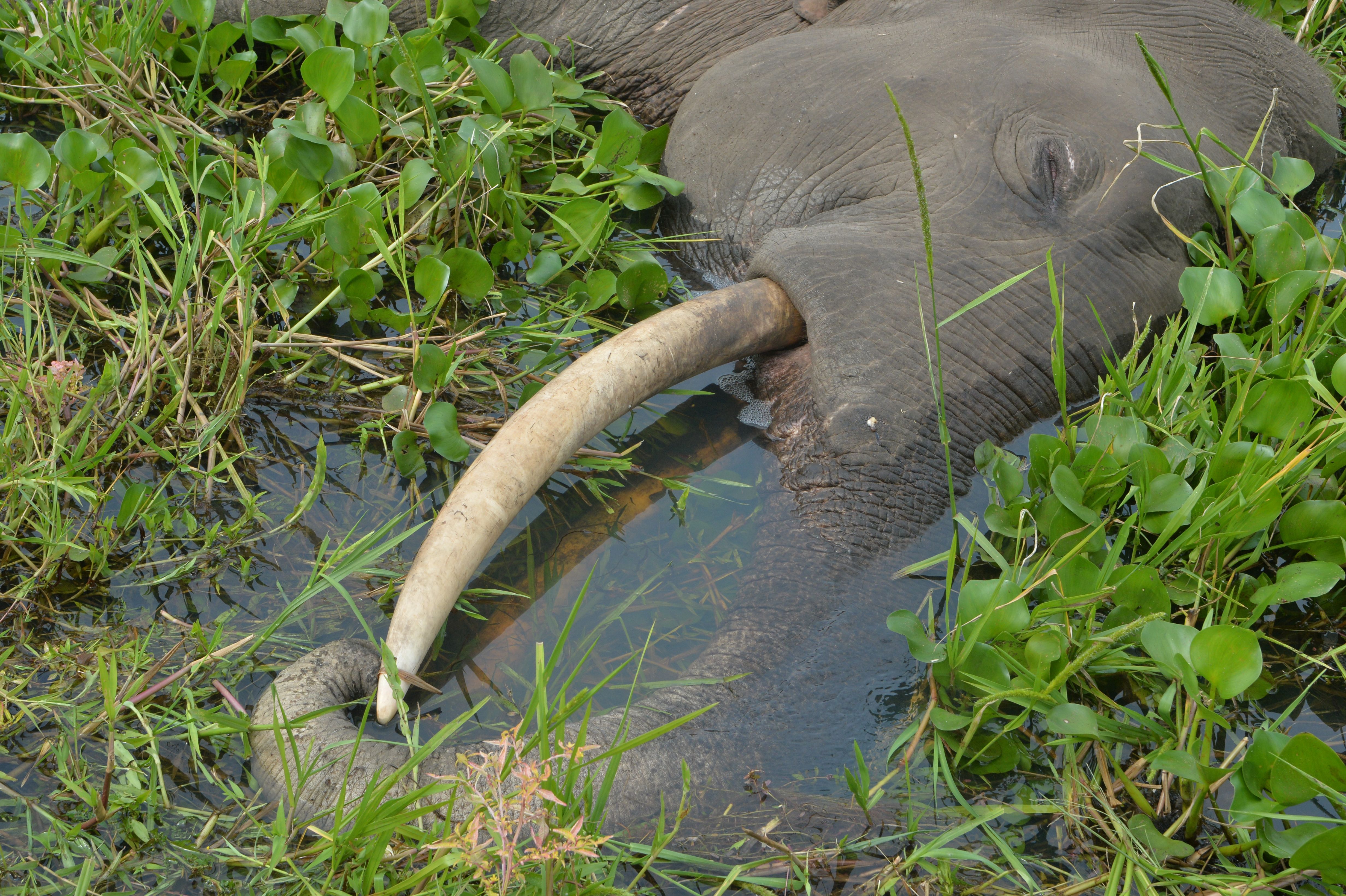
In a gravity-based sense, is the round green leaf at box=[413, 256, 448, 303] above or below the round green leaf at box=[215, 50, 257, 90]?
below

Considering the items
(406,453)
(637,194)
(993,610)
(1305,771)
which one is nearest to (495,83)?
(637,194)

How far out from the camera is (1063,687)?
197 centimetres

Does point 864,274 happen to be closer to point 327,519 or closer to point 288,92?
point 327,519

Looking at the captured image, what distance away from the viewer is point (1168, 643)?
1816mm

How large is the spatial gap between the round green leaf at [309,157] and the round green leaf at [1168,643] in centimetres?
211

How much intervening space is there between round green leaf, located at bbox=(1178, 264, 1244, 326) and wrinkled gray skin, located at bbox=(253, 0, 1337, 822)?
132 millimetres

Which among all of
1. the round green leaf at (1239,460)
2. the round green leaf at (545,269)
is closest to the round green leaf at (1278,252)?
the round green leaf at (1239,460)

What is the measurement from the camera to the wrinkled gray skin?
6.48 feet

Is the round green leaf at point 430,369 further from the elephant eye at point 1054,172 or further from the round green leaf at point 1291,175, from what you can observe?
the round green leaf at point 1291,175

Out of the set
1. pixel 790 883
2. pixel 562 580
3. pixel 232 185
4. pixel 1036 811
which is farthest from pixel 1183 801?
pixel 232 185

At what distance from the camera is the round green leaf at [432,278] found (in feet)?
8.07

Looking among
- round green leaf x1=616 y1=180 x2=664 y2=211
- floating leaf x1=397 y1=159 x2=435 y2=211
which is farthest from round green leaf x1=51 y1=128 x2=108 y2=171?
round green leaf x1=616 y1=180 x2=664 y2=211

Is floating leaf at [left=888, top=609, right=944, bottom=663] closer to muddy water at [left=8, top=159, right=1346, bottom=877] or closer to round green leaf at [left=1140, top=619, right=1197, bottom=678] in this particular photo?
muddy water at [left=8, top=159, right=1346, bottom=877]

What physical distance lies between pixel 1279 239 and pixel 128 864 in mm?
2725
